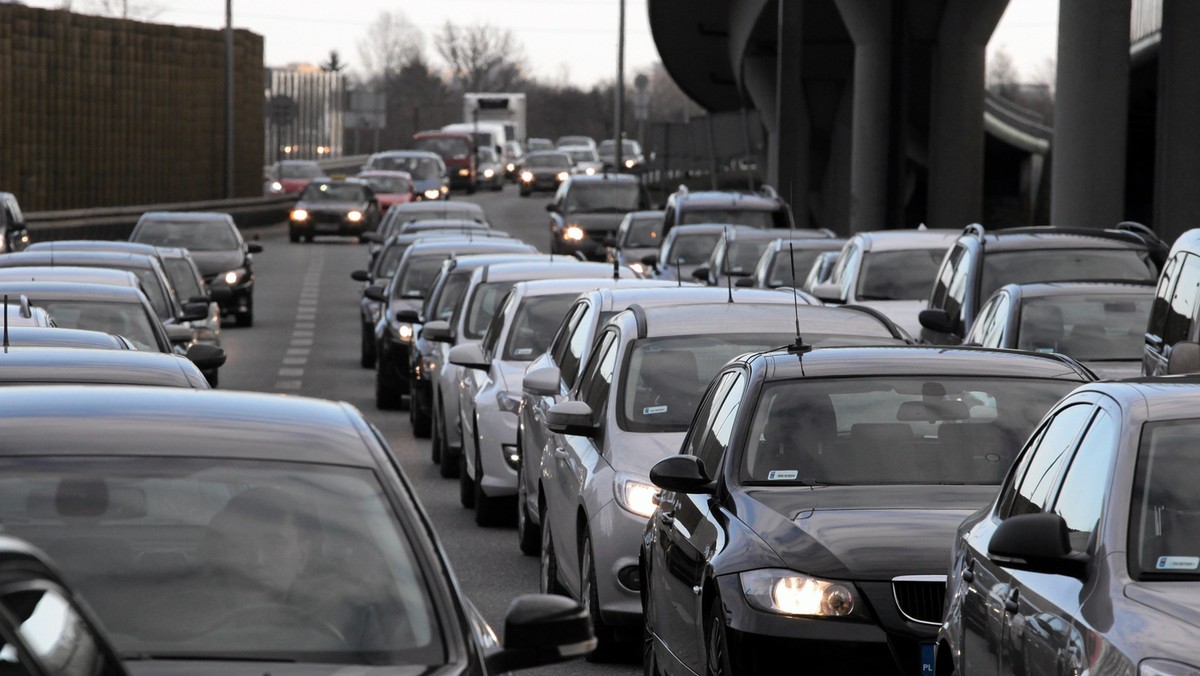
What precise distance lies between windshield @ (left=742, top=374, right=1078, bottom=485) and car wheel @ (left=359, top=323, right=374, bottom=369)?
18.9m

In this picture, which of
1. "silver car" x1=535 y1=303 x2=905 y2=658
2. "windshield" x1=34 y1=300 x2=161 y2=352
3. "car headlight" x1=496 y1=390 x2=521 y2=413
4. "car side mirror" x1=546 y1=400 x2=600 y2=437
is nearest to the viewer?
"silver car" x1=535 y1=303 x2=905 y2=658

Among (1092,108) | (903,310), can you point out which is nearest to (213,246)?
(1092,108)

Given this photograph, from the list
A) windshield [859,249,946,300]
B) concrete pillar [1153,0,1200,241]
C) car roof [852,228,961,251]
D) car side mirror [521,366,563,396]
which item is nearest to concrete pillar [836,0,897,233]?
concrete pillar [1153,0,1200,241]

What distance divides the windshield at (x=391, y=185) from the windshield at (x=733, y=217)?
→ 30658 millimetres

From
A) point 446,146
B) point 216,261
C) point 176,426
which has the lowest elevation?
point 216,261

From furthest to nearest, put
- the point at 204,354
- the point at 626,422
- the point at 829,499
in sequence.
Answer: the point at 204,354
the point at 626,422
the point at 829,499

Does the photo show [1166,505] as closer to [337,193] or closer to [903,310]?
[903,310]

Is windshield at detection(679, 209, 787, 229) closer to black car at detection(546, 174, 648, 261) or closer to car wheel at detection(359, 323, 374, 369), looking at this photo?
car wheel at detection(359, 323, 374, 369)

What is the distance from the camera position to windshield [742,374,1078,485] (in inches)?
303

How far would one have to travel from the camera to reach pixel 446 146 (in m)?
82.6

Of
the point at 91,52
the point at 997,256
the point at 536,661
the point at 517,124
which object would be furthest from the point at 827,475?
the point at 517,124

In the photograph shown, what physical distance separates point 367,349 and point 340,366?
0.40 metres

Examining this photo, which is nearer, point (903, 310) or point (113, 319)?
point (113, 319)

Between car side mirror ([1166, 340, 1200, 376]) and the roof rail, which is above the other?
the roof rail
